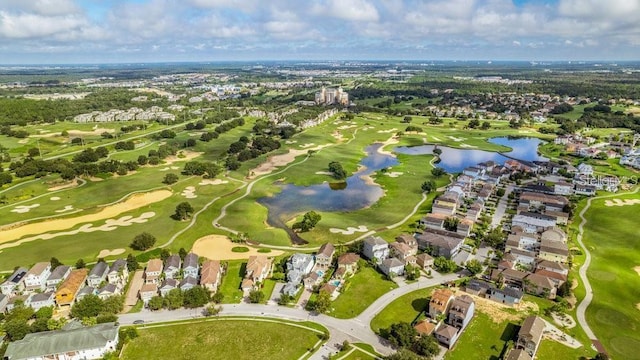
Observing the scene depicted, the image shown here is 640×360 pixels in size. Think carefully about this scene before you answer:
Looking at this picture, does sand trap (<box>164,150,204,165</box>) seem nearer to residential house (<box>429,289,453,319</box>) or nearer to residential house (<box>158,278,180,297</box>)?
residential house (<box>158,278,180,297</box>)

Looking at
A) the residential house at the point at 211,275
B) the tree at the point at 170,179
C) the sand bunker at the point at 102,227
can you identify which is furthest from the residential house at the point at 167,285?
the tree at the point at 170,179

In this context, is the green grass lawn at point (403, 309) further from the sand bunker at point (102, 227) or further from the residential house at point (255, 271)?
the sand bunker at point (102, 227)

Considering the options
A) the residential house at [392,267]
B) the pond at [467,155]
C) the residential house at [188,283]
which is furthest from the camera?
the pond at [467,155]

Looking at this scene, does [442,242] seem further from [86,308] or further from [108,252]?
[108,252]

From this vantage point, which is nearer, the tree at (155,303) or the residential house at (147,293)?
the tree at (155,303)

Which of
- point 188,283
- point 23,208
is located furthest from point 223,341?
point 23,208
